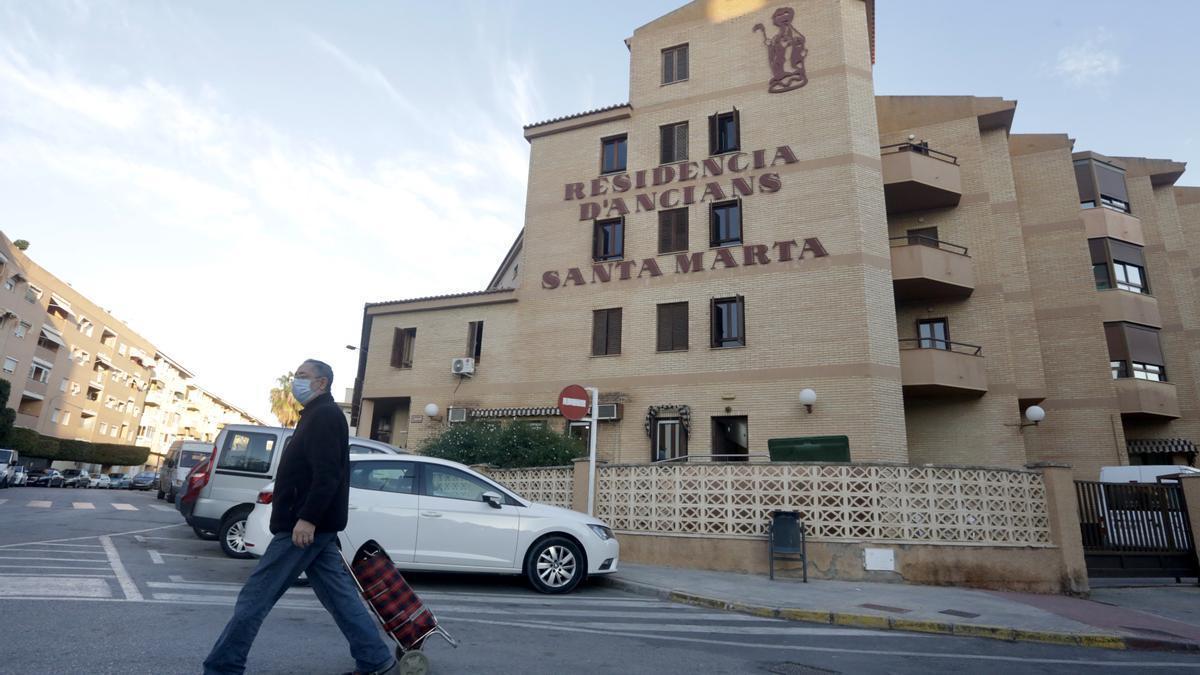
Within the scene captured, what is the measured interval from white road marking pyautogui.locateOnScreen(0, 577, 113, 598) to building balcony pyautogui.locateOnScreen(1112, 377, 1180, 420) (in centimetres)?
2606

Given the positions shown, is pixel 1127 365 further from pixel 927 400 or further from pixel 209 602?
pixel 209 602

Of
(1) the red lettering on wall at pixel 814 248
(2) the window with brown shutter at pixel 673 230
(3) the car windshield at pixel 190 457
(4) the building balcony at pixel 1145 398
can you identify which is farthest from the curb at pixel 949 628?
(3) the car windshield at pixel 190 457

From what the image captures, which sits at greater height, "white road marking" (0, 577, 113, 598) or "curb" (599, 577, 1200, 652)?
"white road marking" (0, 577, 113, 598)

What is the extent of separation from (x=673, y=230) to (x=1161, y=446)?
17.9 metres

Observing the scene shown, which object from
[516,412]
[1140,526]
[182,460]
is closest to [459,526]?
[1140,526]

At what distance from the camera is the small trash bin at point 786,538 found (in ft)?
33.7

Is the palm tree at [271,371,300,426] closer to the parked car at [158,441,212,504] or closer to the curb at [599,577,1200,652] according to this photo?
the parked car at [158,441,212,504]

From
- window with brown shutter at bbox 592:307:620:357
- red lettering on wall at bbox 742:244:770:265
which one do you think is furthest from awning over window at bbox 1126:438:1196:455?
window with brown shutter at bbox 592:307:620:357

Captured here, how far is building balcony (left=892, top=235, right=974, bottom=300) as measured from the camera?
1853cm

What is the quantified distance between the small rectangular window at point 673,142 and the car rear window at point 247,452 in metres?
14.3

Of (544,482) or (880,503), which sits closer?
(880,503)

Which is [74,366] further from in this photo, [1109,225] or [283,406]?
[1109,225]

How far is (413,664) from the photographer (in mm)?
4074

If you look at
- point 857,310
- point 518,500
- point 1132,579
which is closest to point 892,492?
point 1132,579
